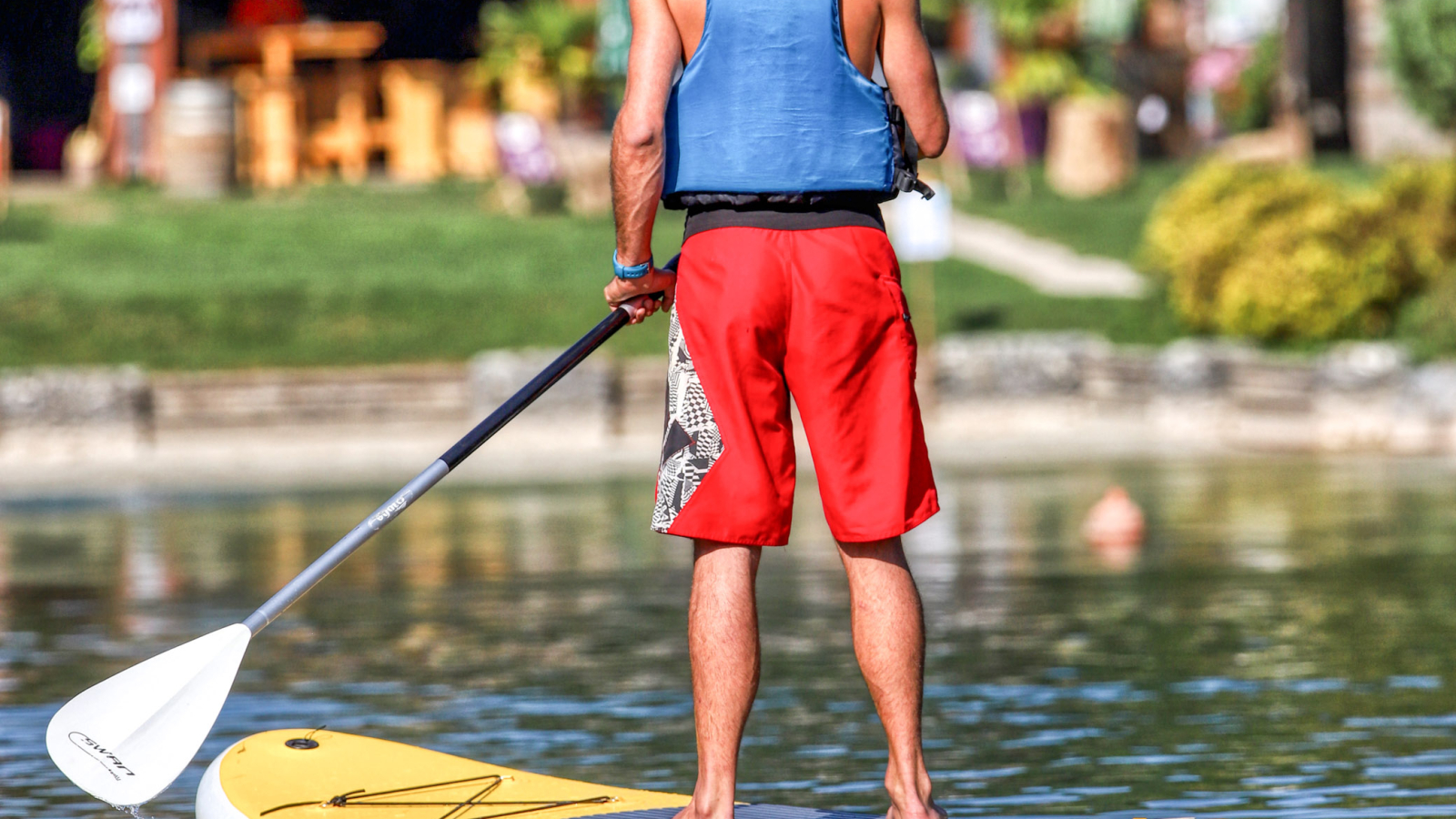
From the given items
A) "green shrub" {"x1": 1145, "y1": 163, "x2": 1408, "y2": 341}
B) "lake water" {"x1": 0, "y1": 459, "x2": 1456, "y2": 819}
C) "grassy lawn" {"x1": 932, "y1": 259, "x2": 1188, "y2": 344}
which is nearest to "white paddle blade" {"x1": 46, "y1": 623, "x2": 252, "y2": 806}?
"lake water" {"x1": 0, "y1": 459, "x2": 1456, "y2": 819}

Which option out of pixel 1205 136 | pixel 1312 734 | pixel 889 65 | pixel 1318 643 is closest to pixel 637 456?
pixel 1318 643

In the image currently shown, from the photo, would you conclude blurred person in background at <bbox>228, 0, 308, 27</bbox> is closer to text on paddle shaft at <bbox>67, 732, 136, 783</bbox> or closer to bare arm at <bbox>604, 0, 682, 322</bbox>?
text on paddle shaft at <bbox>67, 732, 136, 783</bbox>

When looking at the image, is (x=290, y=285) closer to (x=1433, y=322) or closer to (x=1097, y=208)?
(x=1097, y=208)

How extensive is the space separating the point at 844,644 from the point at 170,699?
387 centimetres

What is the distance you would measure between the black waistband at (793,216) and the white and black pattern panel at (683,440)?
255mm

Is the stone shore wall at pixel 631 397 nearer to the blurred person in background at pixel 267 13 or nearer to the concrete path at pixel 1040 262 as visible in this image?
the concrete path at pixel 1040 262

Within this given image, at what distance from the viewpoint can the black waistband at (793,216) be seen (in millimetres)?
5051

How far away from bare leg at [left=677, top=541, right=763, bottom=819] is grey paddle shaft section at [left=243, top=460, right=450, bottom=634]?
83 centimetres

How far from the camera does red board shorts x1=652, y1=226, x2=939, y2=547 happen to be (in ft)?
16.3

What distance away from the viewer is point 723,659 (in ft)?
16.5

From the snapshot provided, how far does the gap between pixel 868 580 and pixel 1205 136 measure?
41462 mm

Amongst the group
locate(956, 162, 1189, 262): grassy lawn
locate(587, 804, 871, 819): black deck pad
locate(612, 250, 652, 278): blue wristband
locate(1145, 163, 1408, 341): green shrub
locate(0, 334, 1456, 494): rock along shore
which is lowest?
locate(0, 334, 1456, 494): rock along shore

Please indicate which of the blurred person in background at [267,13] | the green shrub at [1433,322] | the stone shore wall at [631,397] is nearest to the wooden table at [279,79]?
the blurred person in background at [267,13]

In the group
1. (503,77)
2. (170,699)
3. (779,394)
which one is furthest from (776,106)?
(503,77)
